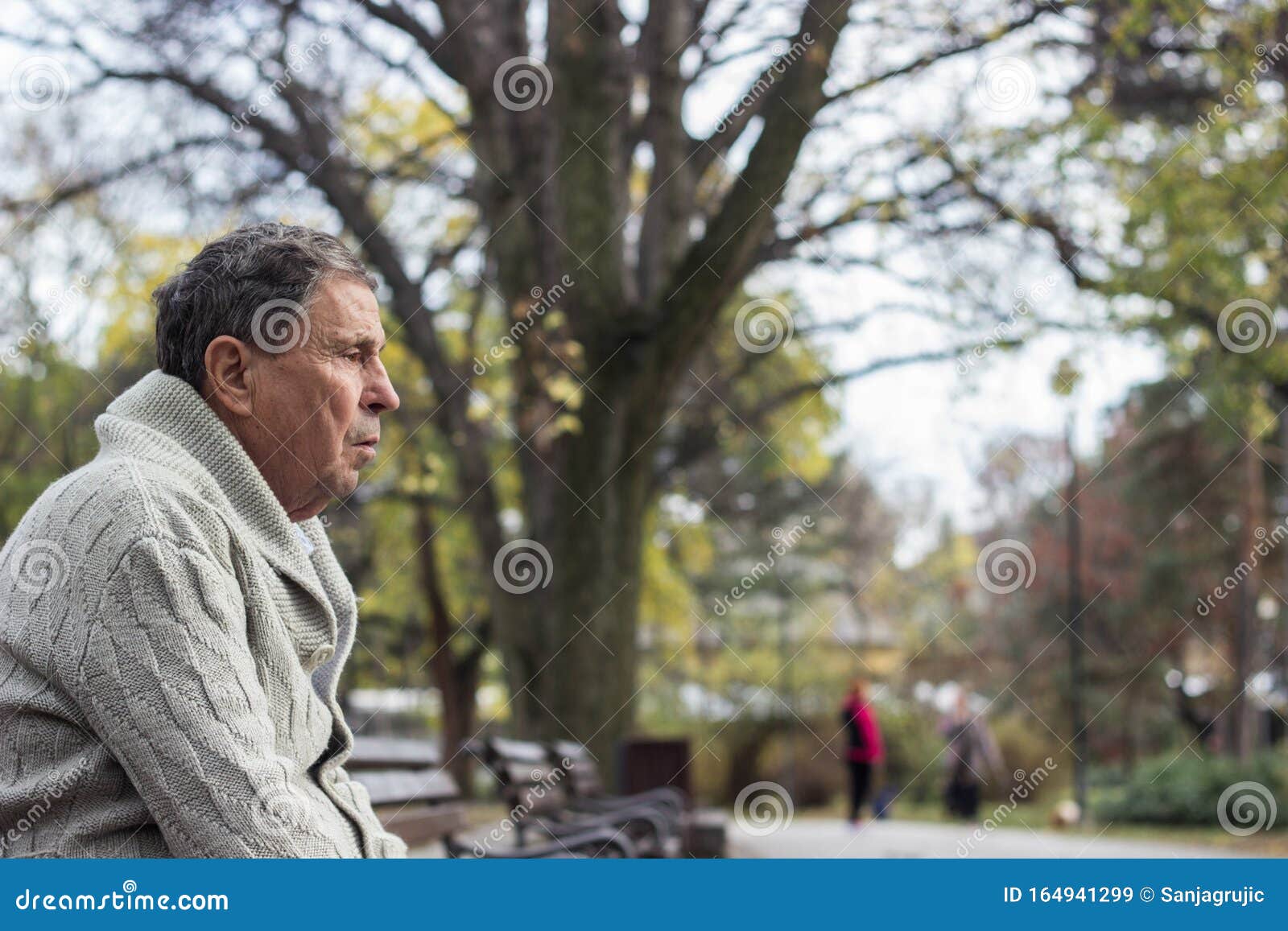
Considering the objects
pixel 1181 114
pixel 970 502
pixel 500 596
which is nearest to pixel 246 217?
pixel 500 596

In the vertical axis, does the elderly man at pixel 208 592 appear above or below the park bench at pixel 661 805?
above

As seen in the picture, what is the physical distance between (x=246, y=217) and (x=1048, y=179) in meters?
6.37

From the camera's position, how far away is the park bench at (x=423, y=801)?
4.35 metres

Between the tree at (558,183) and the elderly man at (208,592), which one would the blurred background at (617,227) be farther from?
the elderly man at (208,592)

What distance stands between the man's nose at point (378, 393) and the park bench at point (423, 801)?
6.16ft

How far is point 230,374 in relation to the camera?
213cm

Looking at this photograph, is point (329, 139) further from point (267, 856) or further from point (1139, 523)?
point (1139, 523)

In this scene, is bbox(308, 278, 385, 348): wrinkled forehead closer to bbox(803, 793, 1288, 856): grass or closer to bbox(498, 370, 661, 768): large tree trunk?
bbox(498, 370, 661, 768): large tree trunk

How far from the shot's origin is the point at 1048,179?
40.5ft

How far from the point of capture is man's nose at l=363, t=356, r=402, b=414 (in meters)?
2.28

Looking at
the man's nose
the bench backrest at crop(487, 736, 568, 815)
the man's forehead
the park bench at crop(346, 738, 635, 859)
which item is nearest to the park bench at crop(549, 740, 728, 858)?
the bench backrest at crop(487, 736, 568, 815)

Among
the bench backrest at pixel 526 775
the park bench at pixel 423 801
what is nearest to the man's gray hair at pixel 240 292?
the park bench at pixel 423 801

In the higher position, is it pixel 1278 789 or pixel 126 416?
pixel 126 416

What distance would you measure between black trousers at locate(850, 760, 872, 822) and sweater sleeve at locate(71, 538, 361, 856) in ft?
54.1
